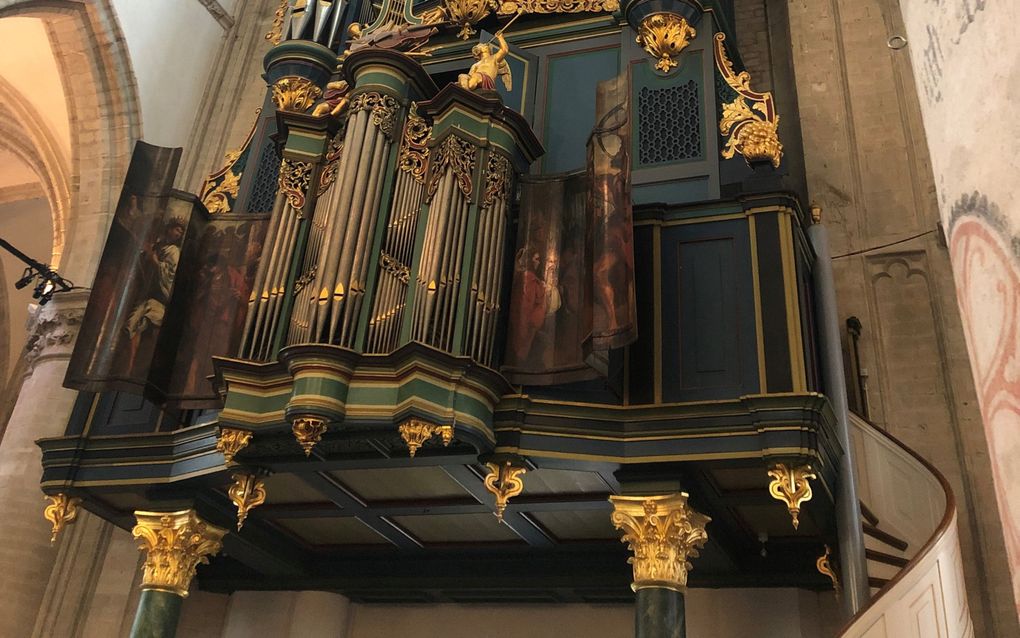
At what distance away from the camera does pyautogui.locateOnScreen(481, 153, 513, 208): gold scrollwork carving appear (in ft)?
24.4

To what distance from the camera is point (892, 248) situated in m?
9.57

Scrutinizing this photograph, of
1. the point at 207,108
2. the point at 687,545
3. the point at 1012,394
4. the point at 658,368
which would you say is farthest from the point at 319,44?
the point at 1012,394

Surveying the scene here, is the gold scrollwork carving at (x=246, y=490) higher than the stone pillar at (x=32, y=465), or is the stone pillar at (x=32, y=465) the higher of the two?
the stone pillar at (x=32, y=465)

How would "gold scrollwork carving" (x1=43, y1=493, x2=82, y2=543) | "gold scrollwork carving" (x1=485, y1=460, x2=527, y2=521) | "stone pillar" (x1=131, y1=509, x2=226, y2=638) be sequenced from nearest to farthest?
1. "gold scrollwork carving" (x1=485, y1=460, x2=527, y2=521)
2. "stone pillar" (x1=131, y1=509, x2=226, y2=638)
3. "gold scrollwork carving" (x1=43, y1=493, x2=82, y2=543)

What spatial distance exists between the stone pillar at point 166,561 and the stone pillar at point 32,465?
9.51 ft

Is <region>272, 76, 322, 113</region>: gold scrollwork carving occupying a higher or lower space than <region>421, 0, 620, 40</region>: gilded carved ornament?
lower

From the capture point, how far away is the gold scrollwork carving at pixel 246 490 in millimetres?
7367

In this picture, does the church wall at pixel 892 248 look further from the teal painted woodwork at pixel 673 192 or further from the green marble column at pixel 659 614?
the green marble column at pixel 659 614

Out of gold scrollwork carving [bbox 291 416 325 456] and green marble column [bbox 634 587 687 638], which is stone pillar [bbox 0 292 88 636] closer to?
gold scrollwork carving [bbox 291 416 325 456]

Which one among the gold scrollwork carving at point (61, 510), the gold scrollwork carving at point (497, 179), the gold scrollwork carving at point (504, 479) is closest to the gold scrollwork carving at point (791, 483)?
the gold scrollwork carving at point (504, 479)

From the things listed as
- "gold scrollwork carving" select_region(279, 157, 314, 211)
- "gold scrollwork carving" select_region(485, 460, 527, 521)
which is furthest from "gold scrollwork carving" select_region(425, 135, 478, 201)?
"gold scrollwork carving" select_region(485, 460, 527, 521)

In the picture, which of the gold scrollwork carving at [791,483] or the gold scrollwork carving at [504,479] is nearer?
the gold scrollwork carving at [791,483]

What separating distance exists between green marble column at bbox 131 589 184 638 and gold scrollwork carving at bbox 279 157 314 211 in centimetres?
339

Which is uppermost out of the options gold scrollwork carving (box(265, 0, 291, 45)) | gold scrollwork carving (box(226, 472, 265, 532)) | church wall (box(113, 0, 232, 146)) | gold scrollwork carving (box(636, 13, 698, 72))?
church wall (box(113, 0, 232, 146))
